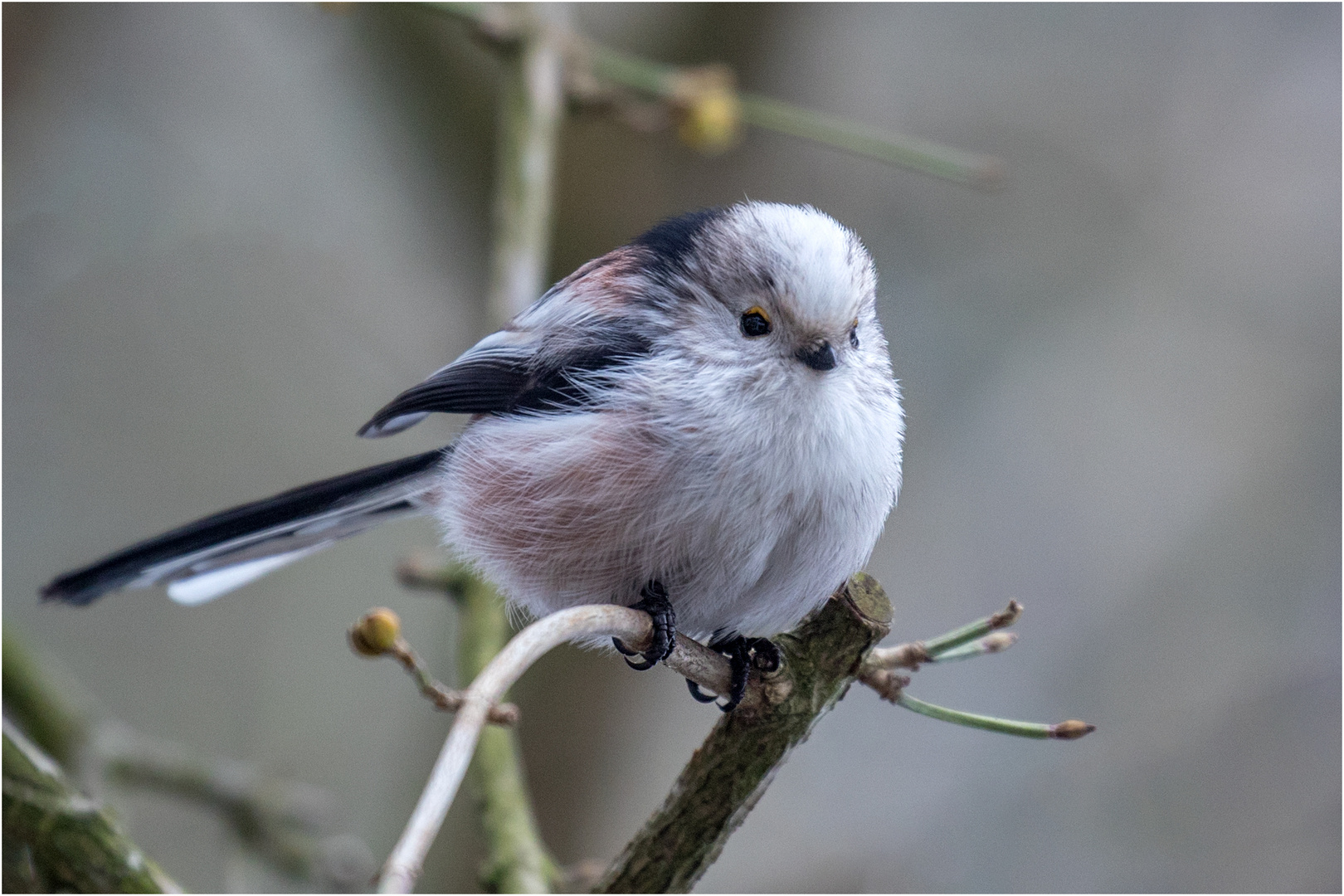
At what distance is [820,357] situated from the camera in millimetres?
1850

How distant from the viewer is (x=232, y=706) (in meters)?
4.71

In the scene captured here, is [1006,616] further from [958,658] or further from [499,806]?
[499,806]

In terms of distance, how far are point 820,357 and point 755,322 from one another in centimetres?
15

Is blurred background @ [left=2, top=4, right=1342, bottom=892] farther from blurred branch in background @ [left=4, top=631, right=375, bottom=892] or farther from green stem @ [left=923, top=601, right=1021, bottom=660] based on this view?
green stem @ [left=923, top=601, right=1021, bottom=660]

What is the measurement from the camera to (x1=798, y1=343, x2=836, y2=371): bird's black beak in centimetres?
185

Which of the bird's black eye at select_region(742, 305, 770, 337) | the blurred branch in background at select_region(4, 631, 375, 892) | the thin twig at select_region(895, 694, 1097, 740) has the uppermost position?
the bird's black eye at select_region(742, 305, 770, 337)

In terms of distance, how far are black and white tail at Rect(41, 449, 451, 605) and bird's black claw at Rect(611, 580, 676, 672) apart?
0.69 m

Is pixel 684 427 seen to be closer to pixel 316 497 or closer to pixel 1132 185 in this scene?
pixel 316 497

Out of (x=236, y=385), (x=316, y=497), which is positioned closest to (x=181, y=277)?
(x=236, y=385)

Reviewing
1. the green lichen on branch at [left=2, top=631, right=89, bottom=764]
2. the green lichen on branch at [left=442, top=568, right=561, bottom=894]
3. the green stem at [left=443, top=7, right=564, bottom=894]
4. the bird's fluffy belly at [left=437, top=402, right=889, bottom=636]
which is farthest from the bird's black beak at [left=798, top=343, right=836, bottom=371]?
the green lichen on branch at [left=2, top=631, right=89, bottom=764]

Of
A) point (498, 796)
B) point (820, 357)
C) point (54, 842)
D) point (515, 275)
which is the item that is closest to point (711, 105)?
point (515, 275)

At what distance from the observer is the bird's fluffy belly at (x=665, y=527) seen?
1.81 meters

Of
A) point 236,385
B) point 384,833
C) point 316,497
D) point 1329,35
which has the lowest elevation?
point 384,833

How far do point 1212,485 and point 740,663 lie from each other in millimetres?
3878
